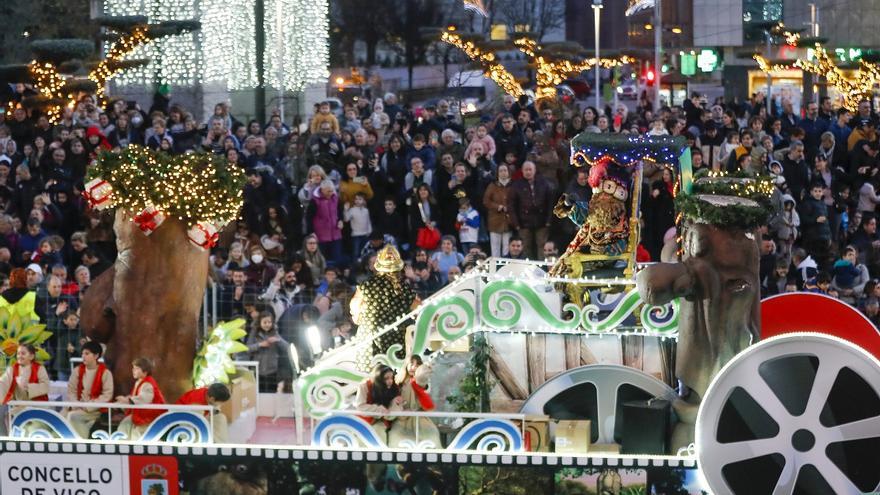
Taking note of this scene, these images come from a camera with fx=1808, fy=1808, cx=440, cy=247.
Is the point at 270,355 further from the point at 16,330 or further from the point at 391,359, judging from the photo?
the point at 391,359

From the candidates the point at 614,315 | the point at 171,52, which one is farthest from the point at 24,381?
the point at 171,52

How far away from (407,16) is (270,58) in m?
14.7

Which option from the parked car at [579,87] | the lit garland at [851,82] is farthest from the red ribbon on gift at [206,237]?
the parked car at [579,87]

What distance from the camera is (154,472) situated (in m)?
12.9

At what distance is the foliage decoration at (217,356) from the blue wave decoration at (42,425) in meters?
1.17

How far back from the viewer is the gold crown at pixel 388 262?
49.1ft

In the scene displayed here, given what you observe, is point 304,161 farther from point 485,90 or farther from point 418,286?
point 485,90

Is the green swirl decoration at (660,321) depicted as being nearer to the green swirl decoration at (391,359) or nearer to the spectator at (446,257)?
the green swirl decoration at (391,359)

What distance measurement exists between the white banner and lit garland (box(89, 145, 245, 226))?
2.01 meters

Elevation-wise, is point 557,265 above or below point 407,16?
below

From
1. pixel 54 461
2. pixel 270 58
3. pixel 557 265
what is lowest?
pixel 54 461

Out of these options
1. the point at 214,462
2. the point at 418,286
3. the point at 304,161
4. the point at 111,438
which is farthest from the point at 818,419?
the point at 304,161

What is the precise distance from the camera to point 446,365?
13844 mm

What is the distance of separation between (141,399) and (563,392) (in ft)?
10.1
